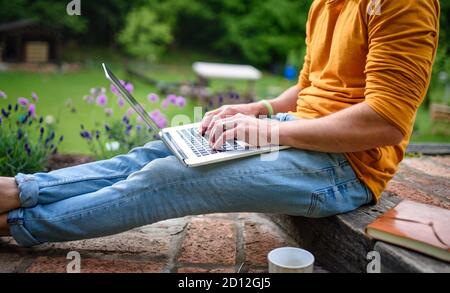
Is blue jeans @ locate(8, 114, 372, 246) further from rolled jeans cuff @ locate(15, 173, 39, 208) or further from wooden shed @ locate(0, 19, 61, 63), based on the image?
wooden shed @ locate(0, 19, 61, 63)

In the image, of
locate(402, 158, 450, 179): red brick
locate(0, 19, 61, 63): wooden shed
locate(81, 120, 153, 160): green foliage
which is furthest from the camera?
locate(0, 19, 61, 63): wooden shed

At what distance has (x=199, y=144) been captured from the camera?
129cm

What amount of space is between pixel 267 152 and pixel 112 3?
11854 mm

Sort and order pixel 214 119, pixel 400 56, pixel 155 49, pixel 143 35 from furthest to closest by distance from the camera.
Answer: pixel 155 49
pixel 143 35
pixel 214 119
pixel 400 56

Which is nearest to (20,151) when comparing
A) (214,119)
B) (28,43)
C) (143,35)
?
(214,119)

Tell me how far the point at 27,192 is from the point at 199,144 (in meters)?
0.47

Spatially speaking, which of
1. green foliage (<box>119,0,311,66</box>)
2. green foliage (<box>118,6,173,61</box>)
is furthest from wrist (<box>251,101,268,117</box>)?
green foliage (<box>119,0,311,66</box>)

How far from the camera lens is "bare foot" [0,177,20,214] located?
3.89 ft

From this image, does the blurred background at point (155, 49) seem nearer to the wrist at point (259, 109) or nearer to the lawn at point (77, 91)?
the lawn at point (77, 91)

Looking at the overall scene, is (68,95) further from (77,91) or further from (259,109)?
(259,109)

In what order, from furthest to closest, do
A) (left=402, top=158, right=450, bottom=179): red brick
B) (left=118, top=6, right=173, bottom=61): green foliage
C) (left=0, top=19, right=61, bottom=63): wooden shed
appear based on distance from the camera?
(left=118, top=6, right=173, bottom=61): green foliage, (left=0, top=19, right=61, bottom=63): wooden shed, (left=402, top=158, right=450, bottom=179): red brick

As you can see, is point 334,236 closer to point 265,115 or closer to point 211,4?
point 265,115

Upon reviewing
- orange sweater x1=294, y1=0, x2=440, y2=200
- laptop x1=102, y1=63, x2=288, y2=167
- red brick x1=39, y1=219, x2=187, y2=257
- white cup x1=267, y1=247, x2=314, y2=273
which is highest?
orange sweater x1=294, y1=0, x2=440, y2=200

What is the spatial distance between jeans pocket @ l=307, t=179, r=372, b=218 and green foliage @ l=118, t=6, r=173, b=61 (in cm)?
1063
